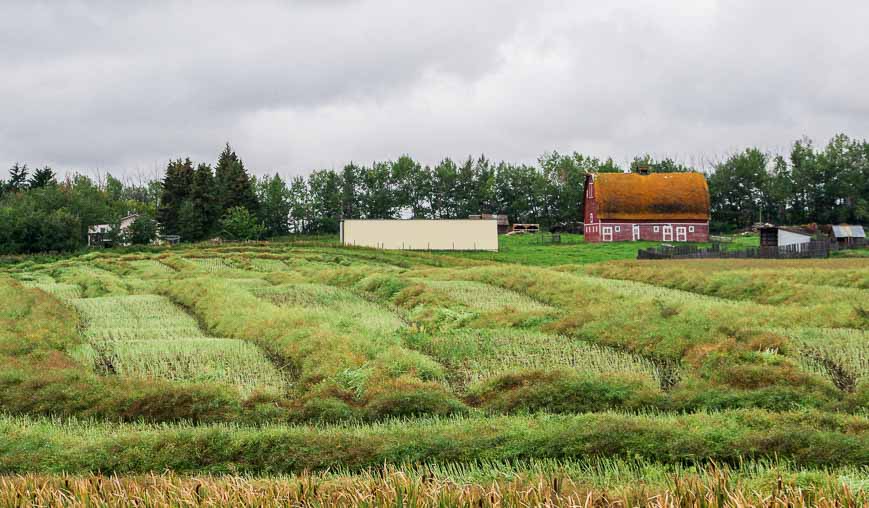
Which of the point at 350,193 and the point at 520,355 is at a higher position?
the point at 350,193

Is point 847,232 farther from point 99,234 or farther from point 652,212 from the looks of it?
point 99,234

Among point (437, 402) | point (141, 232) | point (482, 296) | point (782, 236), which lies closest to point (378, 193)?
point (141, 232)

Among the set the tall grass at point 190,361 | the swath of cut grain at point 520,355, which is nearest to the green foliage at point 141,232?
the tall grass at point 190,361

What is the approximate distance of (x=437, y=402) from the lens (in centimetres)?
1438

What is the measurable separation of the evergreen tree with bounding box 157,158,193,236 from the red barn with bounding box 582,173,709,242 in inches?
2171

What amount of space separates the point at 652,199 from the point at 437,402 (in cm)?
7724

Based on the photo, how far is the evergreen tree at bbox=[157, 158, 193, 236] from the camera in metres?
103

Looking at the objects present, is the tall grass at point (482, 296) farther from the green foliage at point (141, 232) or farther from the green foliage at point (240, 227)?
the green foliage at point (141, 232)

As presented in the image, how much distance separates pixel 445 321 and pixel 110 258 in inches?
1855

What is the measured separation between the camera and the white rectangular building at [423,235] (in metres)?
76.7

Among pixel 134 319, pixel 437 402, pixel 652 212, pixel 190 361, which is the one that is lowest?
pixel 437 402

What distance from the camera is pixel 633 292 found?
105 ft

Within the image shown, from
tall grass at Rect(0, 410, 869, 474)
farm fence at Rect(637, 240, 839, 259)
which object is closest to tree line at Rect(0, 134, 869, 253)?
farm fence at Rect(637, 240, 839, 259)

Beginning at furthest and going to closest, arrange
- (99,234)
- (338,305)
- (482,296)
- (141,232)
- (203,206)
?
(203,206) → (99,234) → (141,232) → (482,296) → (338,305)
